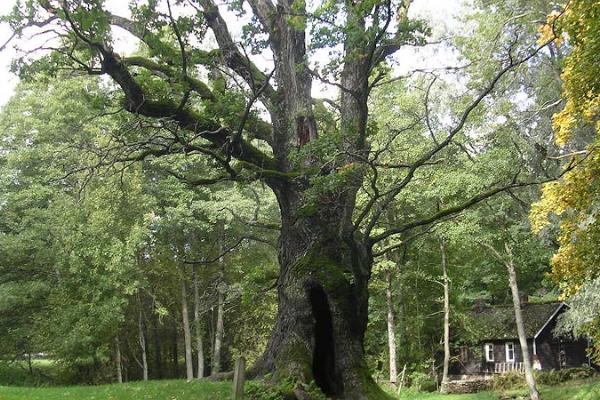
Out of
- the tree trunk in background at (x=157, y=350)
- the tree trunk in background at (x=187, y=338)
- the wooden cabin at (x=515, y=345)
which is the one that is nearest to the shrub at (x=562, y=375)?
the wooden cabin at (x=515, y=345)

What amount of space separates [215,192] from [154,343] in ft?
43.1

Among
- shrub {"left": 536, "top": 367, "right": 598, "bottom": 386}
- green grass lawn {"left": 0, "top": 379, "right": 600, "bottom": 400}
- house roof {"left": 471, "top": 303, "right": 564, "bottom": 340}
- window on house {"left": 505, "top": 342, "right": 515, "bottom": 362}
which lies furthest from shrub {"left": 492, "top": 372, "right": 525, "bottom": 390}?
window on house {"left": 505, "top": 342, "right": 515, "bottom": 362}

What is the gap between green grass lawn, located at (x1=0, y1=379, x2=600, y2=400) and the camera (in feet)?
41.7

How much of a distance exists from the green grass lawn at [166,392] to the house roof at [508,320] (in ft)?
21.7

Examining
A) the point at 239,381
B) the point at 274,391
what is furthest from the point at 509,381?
the point at 239,381

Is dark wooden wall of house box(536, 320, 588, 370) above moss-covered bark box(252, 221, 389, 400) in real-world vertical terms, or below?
below

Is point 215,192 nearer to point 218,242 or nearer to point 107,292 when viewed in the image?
point 218,242

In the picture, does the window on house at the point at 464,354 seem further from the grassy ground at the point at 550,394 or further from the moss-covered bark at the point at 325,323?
the moss-covered bark at the point at 325,323

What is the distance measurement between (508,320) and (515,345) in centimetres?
173

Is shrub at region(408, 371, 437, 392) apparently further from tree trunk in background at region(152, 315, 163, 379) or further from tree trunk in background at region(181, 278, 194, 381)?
tree trunk in background at region(152, 315, 163, 379)

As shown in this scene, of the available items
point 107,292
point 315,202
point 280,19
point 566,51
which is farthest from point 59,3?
point 566,51

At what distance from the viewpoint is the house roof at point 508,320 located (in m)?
33.5

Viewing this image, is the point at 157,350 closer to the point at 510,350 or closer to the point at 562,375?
the point at 510,350

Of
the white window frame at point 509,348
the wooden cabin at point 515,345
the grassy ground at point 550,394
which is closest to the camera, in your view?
the grassy ground at point 550,394
